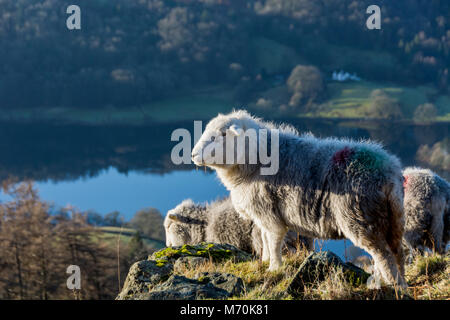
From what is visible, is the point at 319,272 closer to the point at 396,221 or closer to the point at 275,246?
the point at 396,221

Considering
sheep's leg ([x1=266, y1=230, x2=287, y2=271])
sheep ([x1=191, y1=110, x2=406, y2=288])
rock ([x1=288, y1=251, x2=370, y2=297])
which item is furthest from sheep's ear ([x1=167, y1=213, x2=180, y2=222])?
rock ([x1=288, y1=251, x2=370, y2=297])

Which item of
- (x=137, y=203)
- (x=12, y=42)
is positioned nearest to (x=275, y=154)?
(x=137, y=203)

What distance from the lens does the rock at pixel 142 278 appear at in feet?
20.5

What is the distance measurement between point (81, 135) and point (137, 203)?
51970 mm

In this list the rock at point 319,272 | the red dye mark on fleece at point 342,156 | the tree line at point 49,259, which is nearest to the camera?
the rock at point 319,272

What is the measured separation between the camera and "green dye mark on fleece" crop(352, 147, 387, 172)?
636cm

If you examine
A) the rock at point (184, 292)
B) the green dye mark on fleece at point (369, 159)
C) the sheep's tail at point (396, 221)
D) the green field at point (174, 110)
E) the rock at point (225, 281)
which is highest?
the green dye mark on fleece at point (369, 159)

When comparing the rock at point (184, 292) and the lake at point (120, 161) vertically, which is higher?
the rock at point (184, 292)

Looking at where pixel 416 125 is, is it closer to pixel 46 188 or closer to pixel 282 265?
pixel 46 188

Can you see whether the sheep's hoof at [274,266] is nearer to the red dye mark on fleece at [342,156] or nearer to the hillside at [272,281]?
the hillside at [272,281]

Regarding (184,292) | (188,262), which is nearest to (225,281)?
(184,292)

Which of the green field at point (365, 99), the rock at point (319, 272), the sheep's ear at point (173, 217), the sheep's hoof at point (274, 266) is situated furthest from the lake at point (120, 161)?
the rock at point (319, 272)

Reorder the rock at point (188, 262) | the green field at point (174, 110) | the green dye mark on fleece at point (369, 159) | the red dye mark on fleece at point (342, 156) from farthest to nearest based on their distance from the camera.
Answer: the green field at point (174, 110) → the rock at point (188, 262) → the red dye mark on fleece at point (342, 156) → the green dye mark on fleece at point (369, 159)

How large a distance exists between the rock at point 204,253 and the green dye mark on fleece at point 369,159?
2731 mm
